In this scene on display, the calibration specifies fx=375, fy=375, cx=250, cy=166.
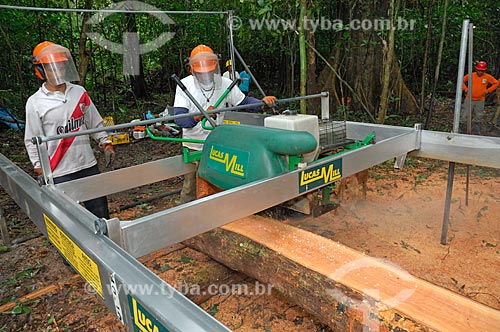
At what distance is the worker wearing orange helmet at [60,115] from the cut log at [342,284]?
1.34m

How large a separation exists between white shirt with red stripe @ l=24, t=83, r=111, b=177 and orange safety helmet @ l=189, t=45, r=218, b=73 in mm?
925

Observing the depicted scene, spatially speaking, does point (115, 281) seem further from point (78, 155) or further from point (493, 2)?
point (493, 2)

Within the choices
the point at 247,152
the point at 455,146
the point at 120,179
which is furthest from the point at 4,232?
the point at 455,146

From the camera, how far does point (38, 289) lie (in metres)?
2.96

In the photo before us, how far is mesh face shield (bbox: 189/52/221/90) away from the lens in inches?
121

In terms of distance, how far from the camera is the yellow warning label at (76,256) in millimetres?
1178

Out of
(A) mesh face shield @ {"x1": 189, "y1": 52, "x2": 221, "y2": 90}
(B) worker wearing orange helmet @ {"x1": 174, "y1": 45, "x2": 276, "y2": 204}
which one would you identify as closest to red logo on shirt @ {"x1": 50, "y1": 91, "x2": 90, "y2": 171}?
(B) worker wearing orange helmet @ {"x1": 174, "y1": 45, "x2": 276, "y2": 204}

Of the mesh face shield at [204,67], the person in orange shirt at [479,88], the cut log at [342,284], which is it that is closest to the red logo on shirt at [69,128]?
the mesh face shield at [204,67]

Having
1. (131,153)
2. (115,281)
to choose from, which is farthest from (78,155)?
(131,153)

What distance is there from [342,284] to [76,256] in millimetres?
1229

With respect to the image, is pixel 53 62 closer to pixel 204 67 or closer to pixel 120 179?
pixel 120 179

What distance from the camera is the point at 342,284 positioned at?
1.86 metres

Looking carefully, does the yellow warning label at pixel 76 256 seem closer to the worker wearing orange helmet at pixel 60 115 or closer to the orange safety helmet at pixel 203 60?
the worker wearing orange helmet at pixel 60 115

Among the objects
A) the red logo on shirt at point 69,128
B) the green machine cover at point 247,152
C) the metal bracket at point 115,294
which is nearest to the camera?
the metal bracket at point 115,294
